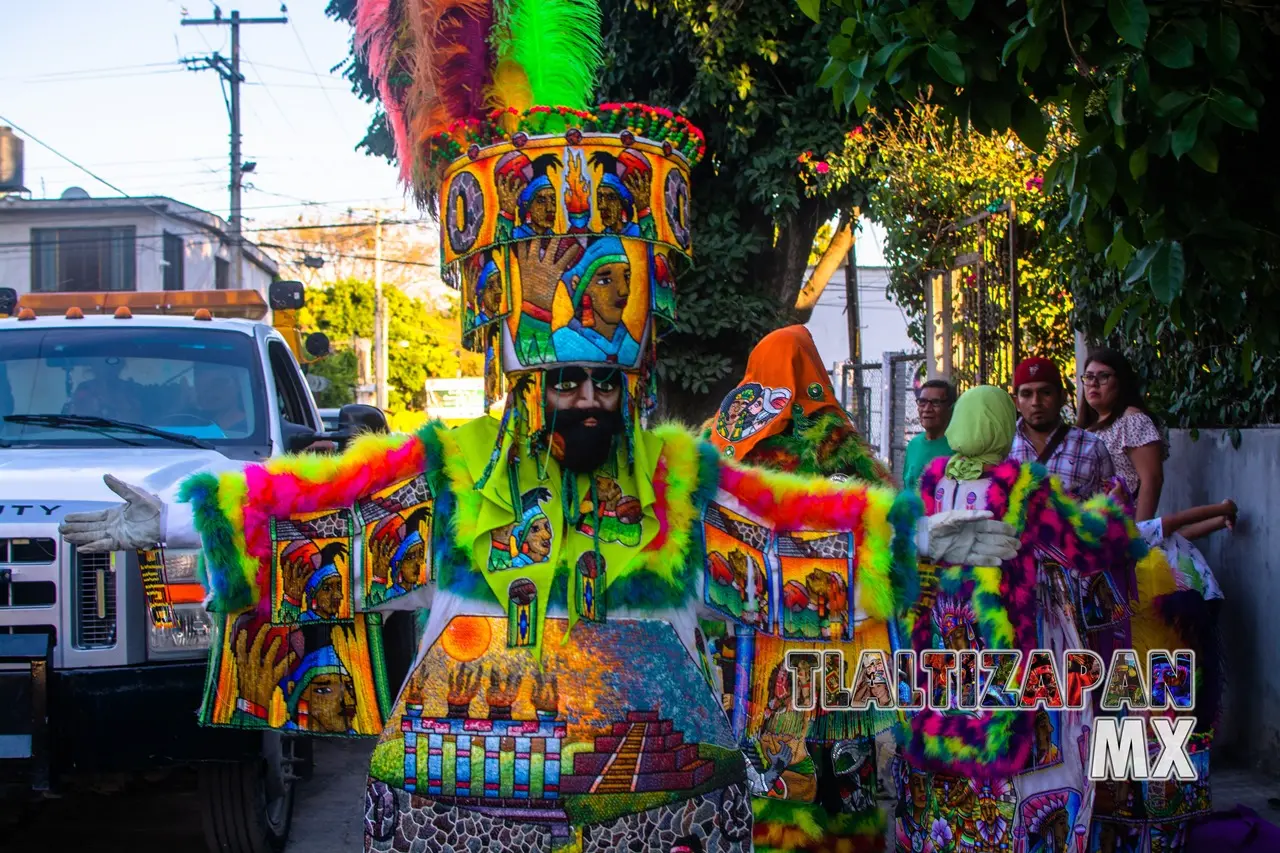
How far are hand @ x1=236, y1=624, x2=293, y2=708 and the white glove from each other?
159 centimetres

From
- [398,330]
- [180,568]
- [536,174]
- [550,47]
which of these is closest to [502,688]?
[536,174]

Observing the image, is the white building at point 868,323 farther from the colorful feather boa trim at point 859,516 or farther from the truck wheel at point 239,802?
the colorful feather boa trim at point 859,516

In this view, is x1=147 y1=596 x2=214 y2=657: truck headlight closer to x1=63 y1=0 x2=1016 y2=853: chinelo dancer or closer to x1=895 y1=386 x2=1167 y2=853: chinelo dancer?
x1=63 y1=0 x2=1016 y2=853: chinelo dancer

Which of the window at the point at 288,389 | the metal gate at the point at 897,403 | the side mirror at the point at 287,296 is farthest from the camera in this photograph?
the metal gate at the point at 897,403

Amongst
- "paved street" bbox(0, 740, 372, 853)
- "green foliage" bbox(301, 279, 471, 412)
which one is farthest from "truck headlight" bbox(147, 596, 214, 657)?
"green foliage" bbox(301, 279, 471, 412)

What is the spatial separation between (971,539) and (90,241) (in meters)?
30.1

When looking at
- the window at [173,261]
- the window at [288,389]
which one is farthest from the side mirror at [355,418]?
the window at [173,261]

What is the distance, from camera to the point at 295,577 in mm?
3074

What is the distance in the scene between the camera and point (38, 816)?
21.1 ft

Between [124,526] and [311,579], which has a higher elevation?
[124,526]

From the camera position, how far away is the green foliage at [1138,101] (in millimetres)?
3172

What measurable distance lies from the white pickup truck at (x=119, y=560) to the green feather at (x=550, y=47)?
2084 mm

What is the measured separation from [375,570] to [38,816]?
4.35 m

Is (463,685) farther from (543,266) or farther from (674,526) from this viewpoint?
(543,266)
